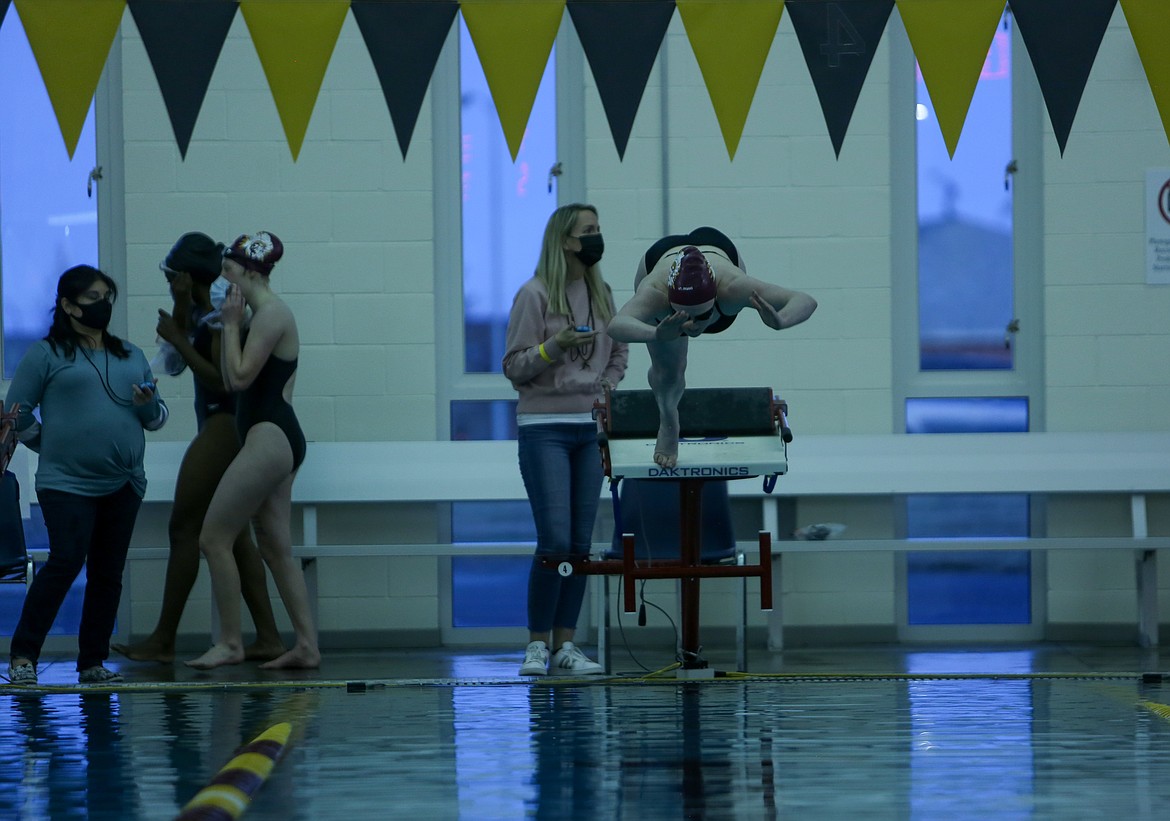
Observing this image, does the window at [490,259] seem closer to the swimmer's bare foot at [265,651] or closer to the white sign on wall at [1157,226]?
the swimmer's bare foot at [265,651]

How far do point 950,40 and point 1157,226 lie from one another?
2450 mm

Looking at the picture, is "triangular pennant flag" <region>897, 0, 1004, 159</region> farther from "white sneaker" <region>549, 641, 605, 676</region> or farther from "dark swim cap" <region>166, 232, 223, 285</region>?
"dark swim cap" <region>166, 232, 223, 285</region>

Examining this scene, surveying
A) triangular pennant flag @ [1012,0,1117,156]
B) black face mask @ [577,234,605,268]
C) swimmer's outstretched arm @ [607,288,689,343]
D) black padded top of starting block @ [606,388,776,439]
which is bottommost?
black padded top of starting block @ [606,388,776,439]

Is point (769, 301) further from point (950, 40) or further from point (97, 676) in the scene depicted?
point (97, 676)

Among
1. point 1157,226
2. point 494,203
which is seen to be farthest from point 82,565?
point 1157,226

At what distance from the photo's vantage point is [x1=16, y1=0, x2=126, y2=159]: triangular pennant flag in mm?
4832

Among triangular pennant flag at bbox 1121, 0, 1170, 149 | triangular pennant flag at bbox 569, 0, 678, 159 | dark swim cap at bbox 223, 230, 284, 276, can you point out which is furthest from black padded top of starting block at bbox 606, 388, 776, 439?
triangular pennant flag at bbox 1121, 0, 1170, 149

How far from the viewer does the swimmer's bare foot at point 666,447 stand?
491cm

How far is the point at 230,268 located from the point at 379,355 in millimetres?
1444

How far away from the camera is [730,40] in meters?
5.02

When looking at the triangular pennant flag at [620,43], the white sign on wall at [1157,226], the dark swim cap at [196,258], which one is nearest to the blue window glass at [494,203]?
the dark swim cap at [196,258]

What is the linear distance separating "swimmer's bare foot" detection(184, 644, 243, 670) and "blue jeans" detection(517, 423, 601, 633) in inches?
46.8

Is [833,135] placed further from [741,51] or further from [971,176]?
[971,176]

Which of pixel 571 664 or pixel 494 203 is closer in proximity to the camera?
pixel 571 664
